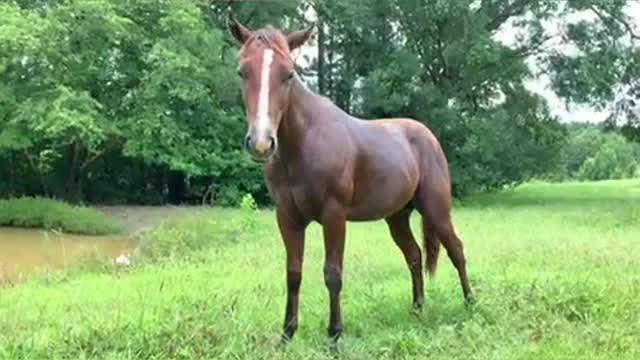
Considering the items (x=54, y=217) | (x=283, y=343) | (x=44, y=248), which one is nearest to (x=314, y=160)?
(x=283, y=343)

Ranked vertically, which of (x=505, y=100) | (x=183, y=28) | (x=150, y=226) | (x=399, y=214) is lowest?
(x=150, y=226)

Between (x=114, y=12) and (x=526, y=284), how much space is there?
14.7 m

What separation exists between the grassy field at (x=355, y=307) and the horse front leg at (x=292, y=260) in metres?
0.13

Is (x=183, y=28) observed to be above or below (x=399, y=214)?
above

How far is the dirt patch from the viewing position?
57.2 feet

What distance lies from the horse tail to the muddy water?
559 centimetres

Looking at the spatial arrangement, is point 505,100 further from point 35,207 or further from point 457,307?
point 457,307

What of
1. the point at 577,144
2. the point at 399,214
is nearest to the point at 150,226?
the point at 399,214

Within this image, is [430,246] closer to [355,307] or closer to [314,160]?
[355,307]

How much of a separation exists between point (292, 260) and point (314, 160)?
64 cm

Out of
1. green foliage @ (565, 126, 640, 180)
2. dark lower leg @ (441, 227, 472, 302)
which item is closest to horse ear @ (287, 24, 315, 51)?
dark lower leg @ (441, 227, 472, 302)

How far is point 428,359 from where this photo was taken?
4664 mm

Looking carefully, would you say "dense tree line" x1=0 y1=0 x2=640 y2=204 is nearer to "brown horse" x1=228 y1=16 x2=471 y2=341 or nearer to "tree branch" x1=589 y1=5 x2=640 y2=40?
"tree branch" x1=589 y1=5 x2=640 y2=40

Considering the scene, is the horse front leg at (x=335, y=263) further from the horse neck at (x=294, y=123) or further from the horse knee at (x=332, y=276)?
the horse neck at (x=294, y=123)
